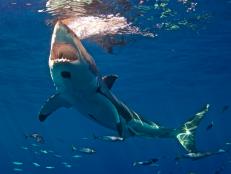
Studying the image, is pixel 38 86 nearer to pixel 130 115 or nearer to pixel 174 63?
pixel 174 63

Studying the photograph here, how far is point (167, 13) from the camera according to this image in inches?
688

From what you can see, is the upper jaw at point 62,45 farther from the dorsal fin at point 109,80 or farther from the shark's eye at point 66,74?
the dorsal fin at point 109,80

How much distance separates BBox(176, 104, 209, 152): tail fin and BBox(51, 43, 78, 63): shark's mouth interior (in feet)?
17.7

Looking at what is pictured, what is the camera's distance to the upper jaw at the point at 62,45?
539 cm

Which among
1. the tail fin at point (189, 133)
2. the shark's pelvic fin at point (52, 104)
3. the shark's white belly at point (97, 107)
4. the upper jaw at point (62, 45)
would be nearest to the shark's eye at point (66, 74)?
the upper jaw at point (62, 45)

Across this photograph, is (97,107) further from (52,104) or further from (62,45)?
(62,45)

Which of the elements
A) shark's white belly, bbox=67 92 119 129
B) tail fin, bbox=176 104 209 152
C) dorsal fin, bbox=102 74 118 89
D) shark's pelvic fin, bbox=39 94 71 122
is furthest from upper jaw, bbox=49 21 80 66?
tail fin, bbox=176 104 209 152

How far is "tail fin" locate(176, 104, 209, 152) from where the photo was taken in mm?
9945

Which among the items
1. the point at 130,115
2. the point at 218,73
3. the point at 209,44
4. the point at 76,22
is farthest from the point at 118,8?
the point at 218,73

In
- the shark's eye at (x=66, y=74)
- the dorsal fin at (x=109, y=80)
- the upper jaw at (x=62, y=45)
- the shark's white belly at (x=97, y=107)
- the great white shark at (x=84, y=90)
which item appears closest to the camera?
the upper jaw at (x=62, y=45)

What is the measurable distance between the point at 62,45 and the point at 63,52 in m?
0.11

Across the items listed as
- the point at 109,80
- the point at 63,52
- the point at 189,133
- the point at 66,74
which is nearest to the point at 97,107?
the point at 109,80

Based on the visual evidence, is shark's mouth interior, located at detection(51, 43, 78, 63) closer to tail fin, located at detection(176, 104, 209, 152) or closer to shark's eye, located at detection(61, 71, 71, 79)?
shark's eye, located at detection(61, 71, 71, 79)

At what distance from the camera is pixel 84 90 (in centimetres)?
646
